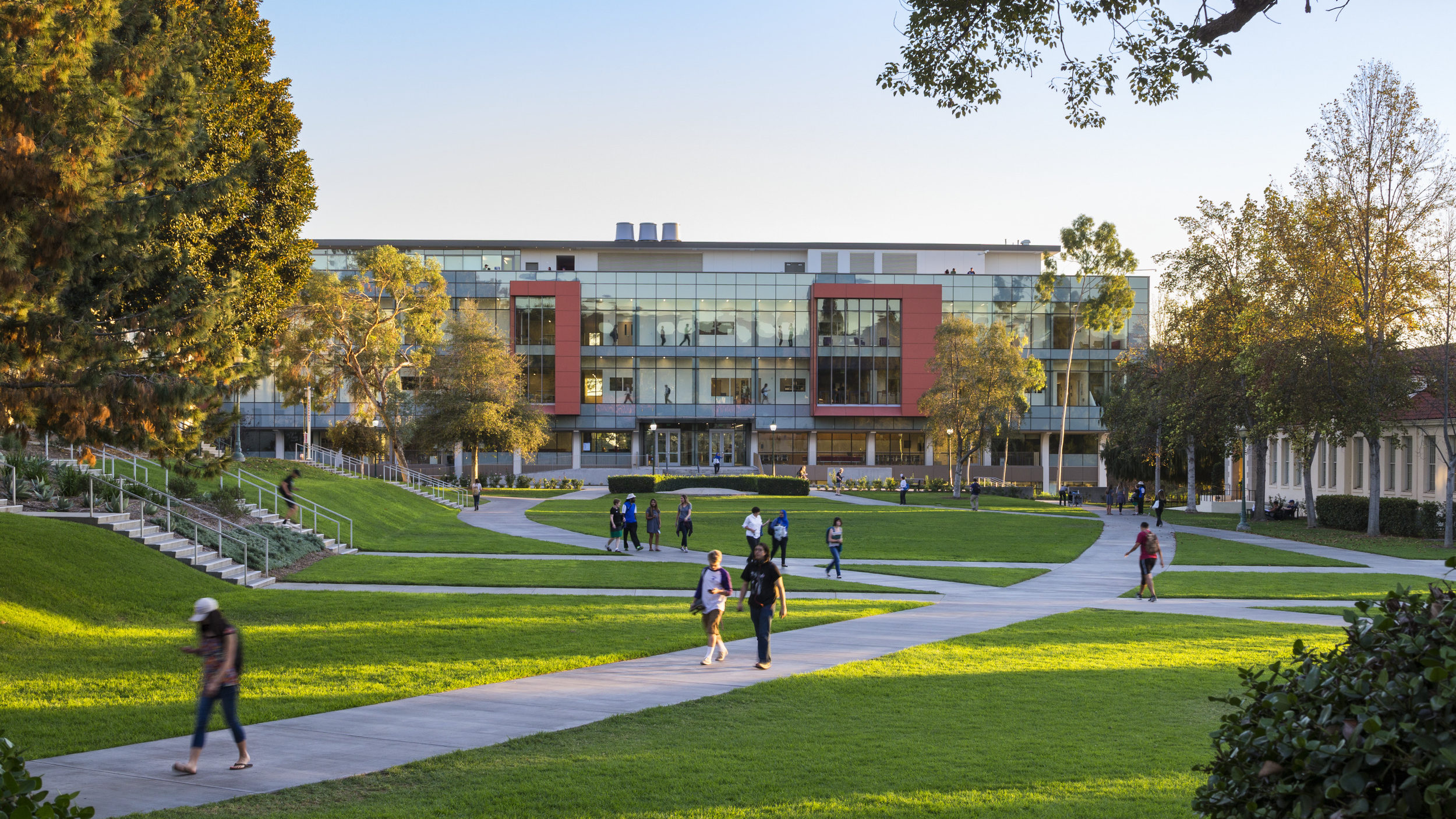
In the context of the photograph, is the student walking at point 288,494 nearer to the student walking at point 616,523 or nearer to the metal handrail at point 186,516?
the metal handrail at point 186,516

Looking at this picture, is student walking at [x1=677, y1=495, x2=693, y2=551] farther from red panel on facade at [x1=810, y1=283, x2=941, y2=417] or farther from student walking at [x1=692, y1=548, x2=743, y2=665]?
red panel on facade at [x1=810, y1=283, x2=941, y2=417]

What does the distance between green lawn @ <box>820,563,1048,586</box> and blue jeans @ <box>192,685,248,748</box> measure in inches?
732

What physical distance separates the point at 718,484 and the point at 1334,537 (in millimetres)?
34034

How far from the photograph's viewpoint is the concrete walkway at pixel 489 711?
28.3 ft

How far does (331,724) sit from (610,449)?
73.5 m

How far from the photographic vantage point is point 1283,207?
4272cm

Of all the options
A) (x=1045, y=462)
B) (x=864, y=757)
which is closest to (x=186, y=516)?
(x=864, y=757)

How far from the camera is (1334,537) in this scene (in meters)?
40.3

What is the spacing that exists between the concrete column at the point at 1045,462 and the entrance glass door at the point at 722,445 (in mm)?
24594

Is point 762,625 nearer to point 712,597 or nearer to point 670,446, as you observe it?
point 712,597

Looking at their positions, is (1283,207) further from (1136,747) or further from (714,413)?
(714,413)

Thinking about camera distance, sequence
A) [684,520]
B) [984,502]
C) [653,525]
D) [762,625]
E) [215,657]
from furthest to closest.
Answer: [984,502], [653,525], [684,520], [762,625], [215,657]

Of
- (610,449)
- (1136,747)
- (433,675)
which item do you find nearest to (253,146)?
(433,675)

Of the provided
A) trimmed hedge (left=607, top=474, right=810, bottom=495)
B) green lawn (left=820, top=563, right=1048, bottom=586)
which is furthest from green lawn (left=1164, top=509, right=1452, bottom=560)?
trimmed hedge (left=607, top=474, right=810, bottom=495)
